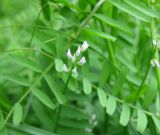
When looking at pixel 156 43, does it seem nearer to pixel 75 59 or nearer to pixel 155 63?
pixel 155 63

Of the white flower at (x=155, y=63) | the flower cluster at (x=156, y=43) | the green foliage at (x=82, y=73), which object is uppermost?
the flower cluster at (x=156, y=43)

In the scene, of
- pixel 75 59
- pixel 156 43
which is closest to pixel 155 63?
pixel 156 43

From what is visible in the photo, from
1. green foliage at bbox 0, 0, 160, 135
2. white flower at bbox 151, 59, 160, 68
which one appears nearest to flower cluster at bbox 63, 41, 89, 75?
green foliage at bbox 0, 0, 160, 135

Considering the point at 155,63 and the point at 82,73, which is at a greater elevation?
the point at 155,63

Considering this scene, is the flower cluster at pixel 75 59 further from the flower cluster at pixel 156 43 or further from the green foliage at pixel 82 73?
the flower cluster at pixel 156 43

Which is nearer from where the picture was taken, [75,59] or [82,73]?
[75,59]

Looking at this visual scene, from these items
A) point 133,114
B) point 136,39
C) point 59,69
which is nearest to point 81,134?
point 133,114

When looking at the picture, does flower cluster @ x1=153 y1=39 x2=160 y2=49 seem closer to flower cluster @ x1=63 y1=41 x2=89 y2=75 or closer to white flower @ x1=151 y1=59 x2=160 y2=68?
white flower @ x1=151 y1=59 x2=160 y2=68

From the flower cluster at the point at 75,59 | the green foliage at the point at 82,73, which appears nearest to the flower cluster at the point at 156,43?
the green foliage at the point at 82,73

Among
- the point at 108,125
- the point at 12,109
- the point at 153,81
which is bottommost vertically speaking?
the point at 108,125

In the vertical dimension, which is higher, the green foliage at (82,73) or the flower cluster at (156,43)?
the flower cluster at (156,43)

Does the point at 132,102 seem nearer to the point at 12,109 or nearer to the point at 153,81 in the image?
the point at 153,81
